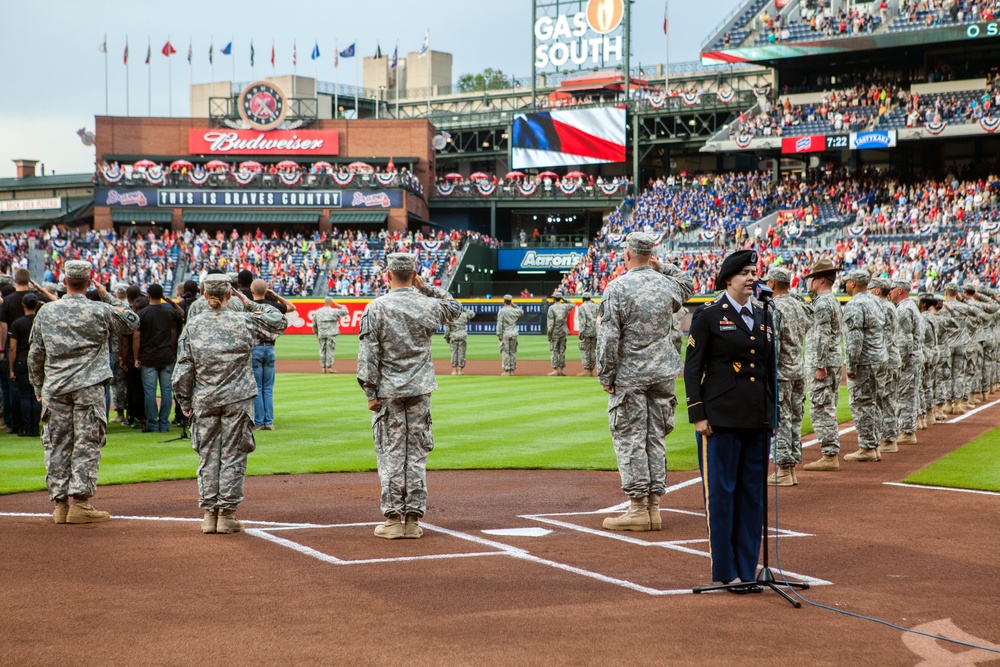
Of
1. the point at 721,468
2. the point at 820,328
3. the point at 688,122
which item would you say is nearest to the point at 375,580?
the point at 721,468

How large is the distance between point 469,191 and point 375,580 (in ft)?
211

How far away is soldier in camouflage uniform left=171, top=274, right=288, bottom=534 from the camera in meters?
8.91

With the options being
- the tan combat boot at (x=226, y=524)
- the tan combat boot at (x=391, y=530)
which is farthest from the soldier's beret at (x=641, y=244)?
the tan combat boot at (x=226, y=524)

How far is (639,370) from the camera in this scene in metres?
8.93

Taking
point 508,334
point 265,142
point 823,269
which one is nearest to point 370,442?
point 823,269

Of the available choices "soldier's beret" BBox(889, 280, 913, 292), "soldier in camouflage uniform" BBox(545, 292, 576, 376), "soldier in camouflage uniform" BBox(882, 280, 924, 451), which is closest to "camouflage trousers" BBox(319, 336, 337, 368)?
"soldier in camouflage uniform" BBox(545, 292, 576, 376)

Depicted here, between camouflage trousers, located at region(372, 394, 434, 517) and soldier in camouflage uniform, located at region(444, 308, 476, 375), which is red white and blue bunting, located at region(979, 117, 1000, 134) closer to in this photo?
soldier in camouflage uniform, located at region(444, 308, 476, 375)

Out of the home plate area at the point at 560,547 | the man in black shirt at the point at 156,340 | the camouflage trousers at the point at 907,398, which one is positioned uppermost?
the man in black shirt at the point at 156,340

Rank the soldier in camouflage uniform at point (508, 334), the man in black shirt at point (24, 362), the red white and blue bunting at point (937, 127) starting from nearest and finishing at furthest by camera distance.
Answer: the man in black shirt at point (24, 362) < the soldier in camouflage uniform at point (508, 334) < the red white and blue bunting at point (937, 127)

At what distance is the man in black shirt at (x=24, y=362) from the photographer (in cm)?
1465

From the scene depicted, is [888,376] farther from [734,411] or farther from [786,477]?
[734,411]

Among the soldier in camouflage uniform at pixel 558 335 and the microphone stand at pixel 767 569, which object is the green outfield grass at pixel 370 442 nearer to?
the soldier in camouflage uniform at pixel 558 335

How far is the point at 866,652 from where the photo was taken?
18.5 feet

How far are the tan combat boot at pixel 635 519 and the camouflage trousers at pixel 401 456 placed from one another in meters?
1.65
